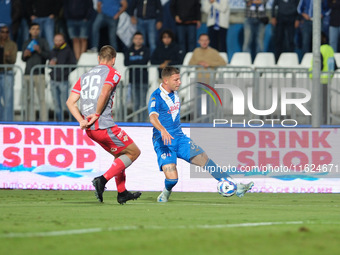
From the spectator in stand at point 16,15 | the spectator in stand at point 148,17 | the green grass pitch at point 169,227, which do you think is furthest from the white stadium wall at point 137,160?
the spectator in stand at point 16,15

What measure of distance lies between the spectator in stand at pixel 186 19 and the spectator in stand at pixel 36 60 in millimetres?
3092

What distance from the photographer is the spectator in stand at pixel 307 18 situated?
64.2 feet

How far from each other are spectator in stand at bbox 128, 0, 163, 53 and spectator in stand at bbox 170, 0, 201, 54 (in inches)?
14.7

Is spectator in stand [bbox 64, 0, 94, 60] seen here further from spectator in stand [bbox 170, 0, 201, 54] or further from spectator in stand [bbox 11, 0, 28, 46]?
spectator in stand [bbox 170, 0, 201, 54]

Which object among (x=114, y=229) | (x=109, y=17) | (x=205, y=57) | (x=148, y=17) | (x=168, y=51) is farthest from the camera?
(x=109, y=17)

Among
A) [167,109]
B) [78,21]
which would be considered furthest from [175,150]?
[78,21]

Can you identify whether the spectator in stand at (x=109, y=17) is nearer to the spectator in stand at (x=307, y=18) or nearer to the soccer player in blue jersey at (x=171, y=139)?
the spectator in stand at (x=307, y=18)

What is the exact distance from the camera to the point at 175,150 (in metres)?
12.4

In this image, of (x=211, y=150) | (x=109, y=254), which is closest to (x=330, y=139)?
(x=211, y=150)

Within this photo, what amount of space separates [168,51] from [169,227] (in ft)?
33.2

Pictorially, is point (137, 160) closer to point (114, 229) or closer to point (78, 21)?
point (78, 21)

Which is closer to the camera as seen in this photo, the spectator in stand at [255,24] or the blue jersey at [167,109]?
the blue jersey at [167,109]

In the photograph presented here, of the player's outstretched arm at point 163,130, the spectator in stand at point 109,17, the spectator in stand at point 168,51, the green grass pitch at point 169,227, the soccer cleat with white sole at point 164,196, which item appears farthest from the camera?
the spectator in stand at point 109,17

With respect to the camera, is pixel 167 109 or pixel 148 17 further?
pixel 148 17
